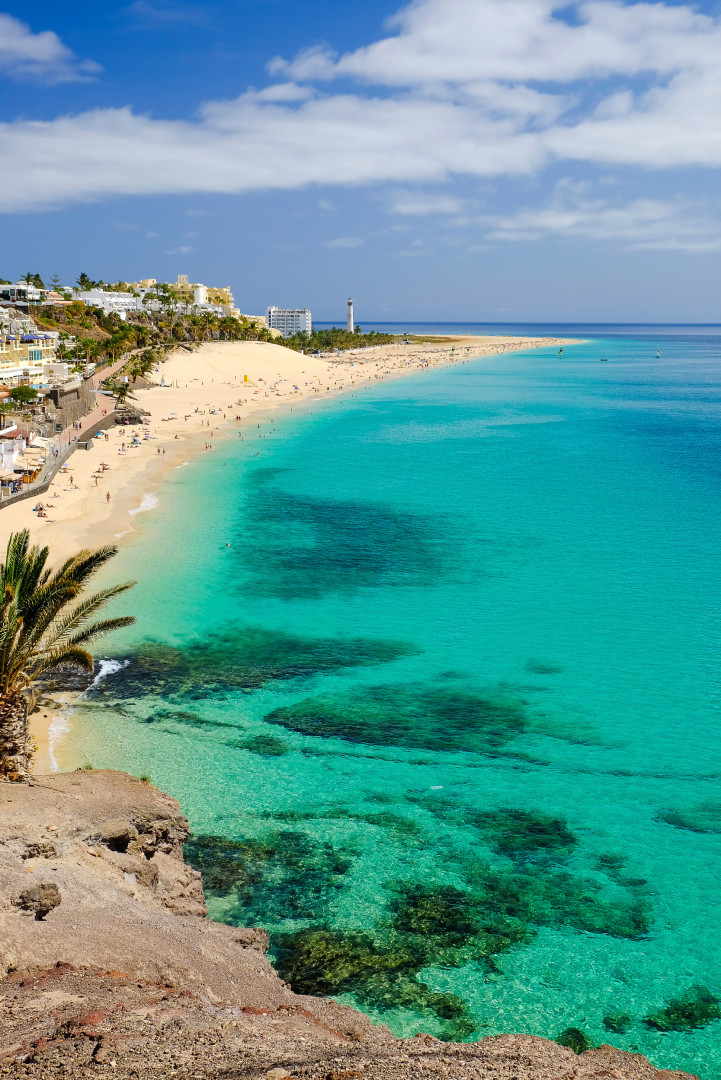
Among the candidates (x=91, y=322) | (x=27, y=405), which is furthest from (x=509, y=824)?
(x=91, y=322)

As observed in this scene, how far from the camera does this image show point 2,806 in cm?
1279

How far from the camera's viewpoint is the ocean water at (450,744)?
12.7 metres

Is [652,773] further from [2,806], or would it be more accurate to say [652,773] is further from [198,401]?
[198,401]

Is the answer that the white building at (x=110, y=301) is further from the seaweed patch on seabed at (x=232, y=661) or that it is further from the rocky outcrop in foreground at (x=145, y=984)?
the rocky outcrop in foreground at (x=145, y=984)

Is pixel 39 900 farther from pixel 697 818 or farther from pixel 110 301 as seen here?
pixel 110 301

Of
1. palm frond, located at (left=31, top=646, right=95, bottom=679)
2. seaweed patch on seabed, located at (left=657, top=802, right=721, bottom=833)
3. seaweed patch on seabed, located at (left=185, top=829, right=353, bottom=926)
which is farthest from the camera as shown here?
seaweed patch on seabed, located at (left=657, top=802, right=721, bottom=833)

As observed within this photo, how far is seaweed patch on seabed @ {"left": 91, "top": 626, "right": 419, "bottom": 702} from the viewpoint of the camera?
21.8 m

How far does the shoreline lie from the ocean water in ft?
4.25

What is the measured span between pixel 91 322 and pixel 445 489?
74725 mm

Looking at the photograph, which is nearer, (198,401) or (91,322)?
(198,401)

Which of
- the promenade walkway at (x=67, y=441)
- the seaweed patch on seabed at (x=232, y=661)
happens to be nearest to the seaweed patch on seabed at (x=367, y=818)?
the seaweed patch on seabed at (x=232, y=661)

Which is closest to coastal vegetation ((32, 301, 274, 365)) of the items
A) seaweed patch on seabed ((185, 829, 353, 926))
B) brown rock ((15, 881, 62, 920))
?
seaweed patch on seabed ((185, 829, 353, 926))

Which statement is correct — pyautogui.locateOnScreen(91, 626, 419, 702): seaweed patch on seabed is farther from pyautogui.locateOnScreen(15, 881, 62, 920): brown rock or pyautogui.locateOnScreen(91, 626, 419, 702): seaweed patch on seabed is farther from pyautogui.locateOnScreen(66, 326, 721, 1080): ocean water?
pyautogui.locateOnScreen(15, 881, 62, 920): brown rock

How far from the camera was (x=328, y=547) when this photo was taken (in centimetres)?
3628
